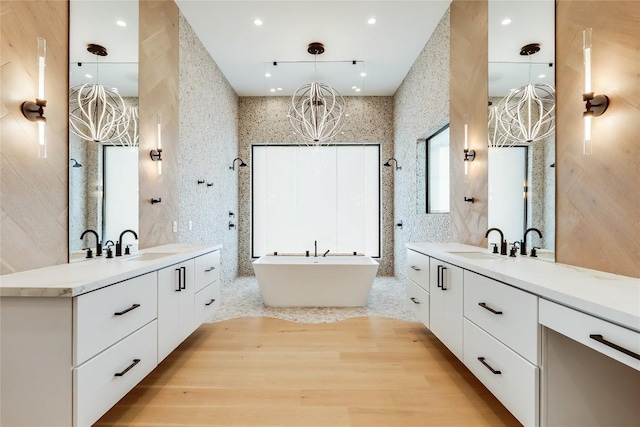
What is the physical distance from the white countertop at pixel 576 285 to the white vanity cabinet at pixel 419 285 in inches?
26.2

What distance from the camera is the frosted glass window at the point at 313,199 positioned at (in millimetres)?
5938

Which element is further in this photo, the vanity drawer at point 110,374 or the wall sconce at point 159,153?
the wall sconce at point 159,153

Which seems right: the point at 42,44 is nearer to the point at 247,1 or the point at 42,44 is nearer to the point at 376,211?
the point at 247,1

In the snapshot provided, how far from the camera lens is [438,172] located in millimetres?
4168

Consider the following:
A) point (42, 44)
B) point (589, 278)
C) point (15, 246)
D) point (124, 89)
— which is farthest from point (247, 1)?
point (589, 278)

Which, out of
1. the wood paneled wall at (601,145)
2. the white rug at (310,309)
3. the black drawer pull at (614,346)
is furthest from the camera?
the white rug at (310,309)

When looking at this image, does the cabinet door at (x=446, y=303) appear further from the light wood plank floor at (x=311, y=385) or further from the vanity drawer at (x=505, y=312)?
the light wood plank floor at (x=311, y=385)

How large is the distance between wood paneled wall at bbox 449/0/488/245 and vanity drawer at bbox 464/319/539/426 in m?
1.19

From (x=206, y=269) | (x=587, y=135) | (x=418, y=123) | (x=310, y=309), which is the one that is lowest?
(x=310, y=309)

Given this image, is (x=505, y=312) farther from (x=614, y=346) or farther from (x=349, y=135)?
(x=349, y=135)

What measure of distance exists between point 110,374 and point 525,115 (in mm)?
2942

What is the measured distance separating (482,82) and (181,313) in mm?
3131

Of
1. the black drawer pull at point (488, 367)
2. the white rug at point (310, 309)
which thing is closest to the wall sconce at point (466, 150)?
the white rug at point (310, 309)

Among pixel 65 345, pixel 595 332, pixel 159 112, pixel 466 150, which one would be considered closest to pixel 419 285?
pixel 466 150
